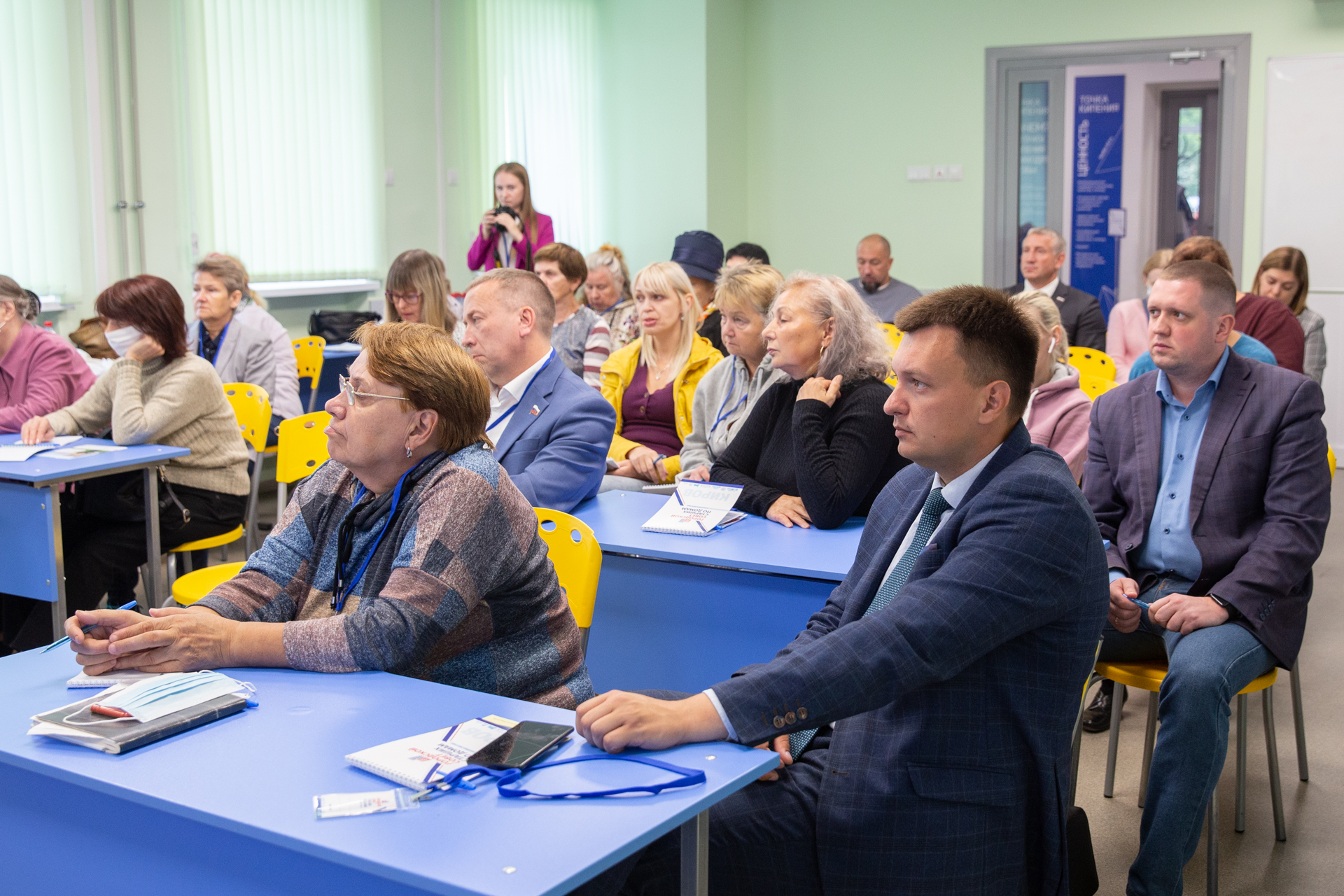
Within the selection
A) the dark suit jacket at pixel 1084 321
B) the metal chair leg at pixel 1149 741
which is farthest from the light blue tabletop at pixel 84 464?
the dark suit jacket at pixel 1084 321

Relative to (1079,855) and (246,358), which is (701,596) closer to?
(1079,855)

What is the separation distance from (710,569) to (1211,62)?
6.89 metres

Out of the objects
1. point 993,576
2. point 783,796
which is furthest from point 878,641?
point 783,796

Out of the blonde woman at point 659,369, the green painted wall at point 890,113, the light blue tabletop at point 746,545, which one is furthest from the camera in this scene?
the green painted wall at point 890,113

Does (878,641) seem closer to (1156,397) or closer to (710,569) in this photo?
(710,569)

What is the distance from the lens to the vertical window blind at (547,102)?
7879 mm

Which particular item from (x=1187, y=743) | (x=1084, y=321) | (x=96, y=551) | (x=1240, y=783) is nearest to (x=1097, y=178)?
(x=1084, y=321)

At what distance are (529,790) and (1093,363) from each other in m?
4.23

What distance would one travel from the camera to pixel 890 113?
8.68 m

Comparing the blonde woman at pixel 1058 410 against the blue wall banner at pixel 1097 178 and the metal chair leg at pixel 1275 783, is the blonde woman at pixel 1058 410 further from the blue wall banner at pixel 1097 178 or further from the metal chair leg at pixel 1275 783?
the blue wall banner at pixel 1097 178

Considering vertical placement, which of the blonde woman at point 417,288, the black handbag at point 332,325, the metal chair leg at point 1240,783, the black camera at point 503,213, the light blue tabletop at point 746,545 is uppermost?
the black camera at point 503,213

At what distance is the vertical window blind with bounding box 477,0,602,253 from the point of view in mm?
7879

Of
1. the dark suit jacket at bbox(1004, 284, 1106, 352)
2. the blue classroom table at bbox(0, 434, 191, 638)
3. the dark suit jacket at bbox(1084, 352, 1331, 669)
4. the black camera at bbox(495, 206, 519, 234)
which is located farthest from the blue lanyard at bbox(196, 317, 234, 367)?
the dark suit jacket at bbox(1004, 284, 1106, 352)

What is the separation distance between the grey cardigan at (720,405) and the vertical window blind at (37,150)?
11.8 ft
